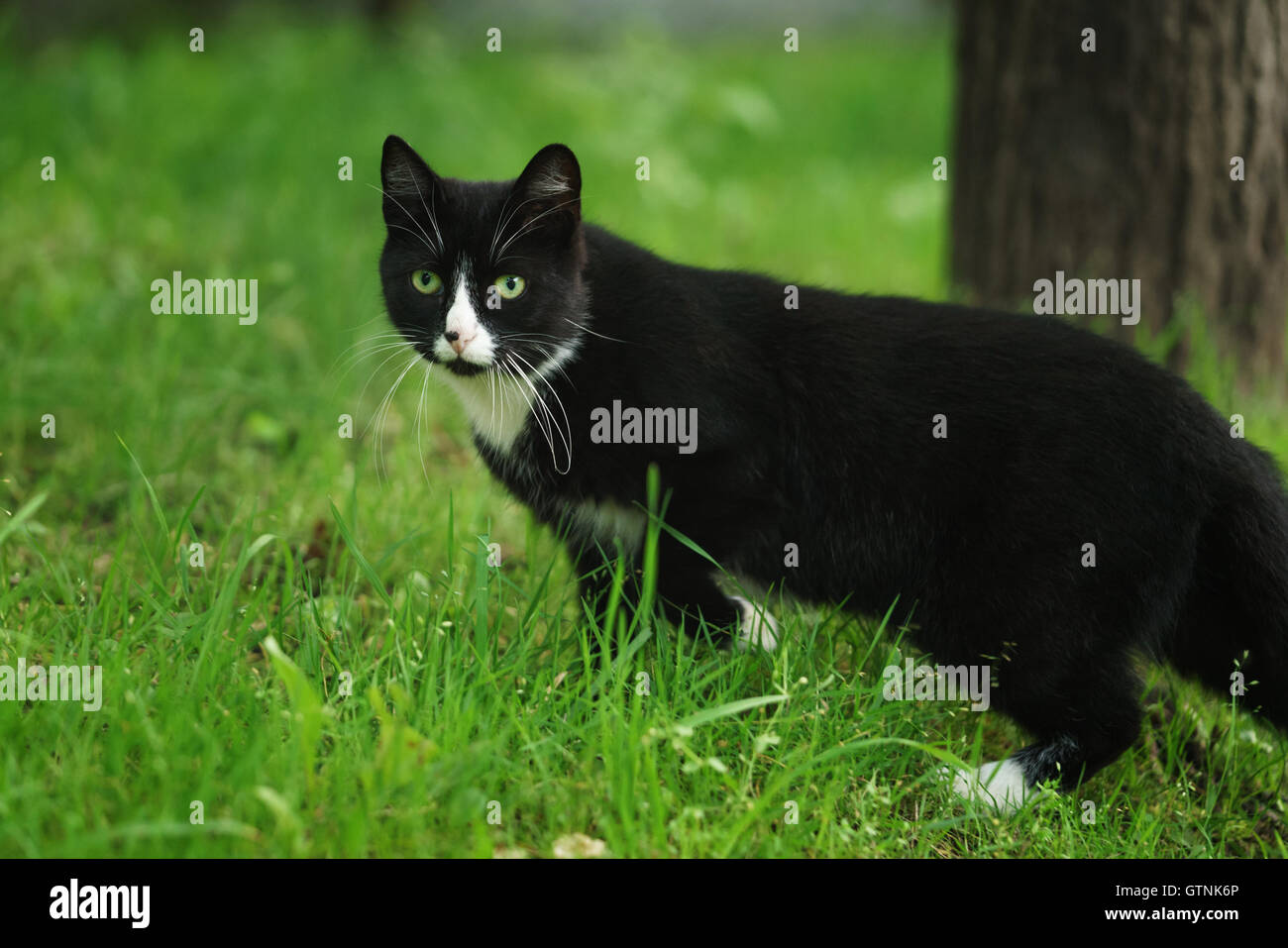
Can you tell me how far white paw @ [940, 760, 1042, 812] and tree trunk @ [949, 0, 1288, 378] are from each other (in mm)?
2451

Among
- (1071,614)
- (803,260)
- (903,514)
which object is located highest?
(803,260)

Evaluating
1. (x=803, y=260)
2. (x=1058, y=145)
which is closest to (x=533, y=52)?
(x=803, y=260)

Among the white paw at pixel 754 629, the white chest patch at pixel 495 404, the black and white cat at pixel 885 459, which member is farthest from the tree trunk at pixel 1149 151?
the white chest patch at pixel 495 404

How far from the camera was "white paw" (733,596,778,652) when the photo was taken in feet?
8.76

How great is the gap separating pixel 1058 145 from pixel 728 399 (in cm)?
242

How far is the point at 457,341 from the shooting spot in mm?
2711

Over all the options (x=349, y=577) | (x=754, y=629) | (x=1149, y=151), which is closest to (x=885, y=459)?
(x=754, y=629)

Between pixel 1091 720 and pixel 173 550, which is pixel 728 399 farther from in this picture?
pixel 173 550

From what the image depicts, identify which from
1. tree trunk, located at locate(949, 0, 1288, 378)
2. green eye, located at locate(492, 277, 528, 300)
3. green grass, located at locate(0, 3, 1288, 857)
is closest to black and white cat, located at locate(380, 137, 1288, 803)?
green eye, located at locate(492, 277, 528, 300)

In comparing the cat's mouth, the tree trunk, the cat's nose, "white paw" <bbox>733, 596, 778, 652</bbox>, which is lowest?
"white paw" <bbox>733, 596, 778, 652</bbox>

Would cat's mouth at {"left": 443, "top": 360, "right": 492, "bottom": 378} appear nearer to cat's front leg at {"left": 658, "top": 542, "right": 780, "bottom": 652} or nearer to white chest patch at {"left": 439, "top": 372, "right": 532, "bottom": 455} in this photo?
white chest patch at {"left": 439, "top": 372, "right": 532, "bottom": 455}

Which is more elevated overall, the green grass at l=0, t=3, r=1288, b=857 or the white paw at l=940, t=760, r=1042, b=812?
the green grass at l=0, t=3, r=1288, b=857

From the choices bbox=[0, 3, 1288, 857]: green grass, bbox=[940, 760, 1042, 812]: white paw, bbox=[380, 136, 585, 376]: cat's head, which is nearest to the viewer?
bbox=[0, 3, 1288, 857]: green grass

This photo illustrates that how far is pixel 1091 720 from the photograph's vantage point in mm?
2730
